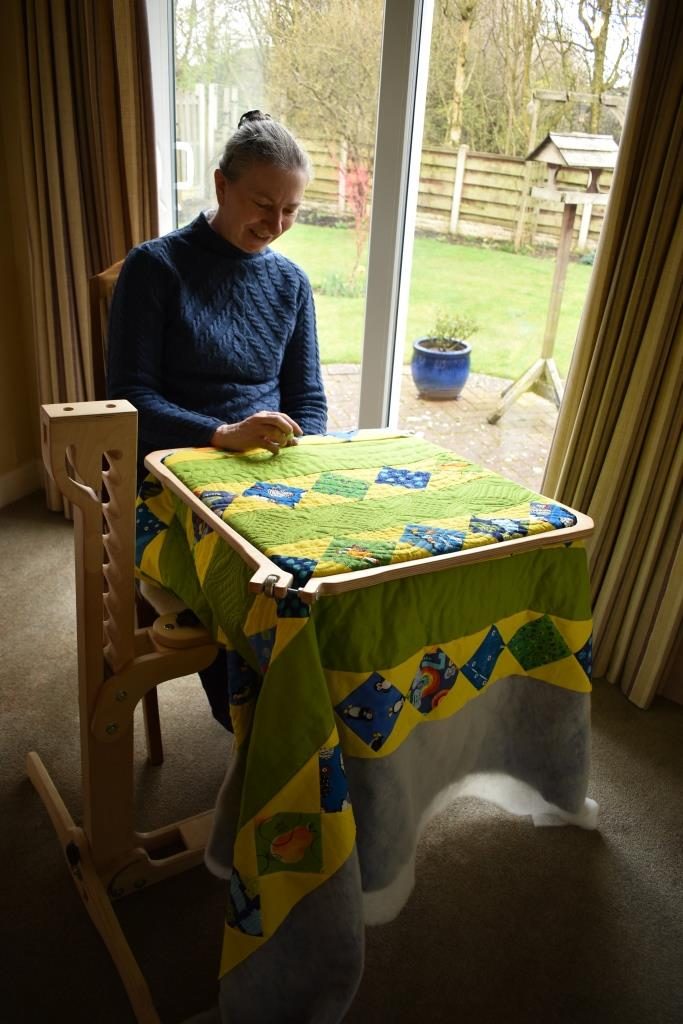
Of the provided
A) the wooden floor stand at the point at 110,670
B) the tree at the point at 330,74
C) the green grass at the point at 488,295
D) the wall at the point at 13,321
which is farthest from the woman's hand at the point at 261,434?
the wall at the point at 13,321

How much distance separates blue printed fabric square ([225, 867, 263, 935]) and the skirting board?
221cm

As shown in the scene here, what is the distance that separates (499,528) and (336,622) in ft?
0.98

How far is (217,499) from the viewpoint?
45.1 inches

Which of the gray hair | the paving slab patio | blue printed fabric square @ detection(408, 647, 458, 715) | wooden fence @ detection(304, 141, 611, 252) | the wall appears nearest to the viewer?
blue printed fabric square @ detection(408, 647, 458, 715)

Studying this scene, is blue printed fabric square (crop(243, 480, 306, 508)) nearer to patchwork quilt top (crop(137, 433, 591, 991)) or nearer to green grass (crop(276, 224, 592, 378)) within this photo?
patchwork quilt top (crop(137, 433, 591, 991))

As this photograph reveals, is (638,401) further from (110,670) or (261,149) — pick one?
(110,670)

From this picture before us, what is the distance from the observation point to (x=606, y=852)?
156cm

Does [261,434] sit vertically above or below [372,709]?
above

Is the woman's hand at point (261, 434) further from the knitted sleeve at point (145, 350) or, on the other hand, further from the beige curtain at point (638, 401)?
the beige curtain at point (638, 401)

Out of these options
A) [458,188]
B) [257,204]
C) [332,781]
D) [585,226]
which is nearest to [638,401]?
[585,226]

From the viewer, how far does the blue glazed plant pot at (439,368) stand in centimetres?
241

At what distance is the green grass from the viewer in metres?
2.18

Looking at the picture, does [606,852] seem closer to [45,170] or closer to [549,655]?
[549,655]

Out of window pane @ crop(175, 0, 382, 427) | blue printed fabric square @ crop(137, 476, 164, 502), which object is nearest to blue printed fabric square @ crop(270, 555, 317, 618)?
blue printed fabric square @ crop(137, 476, 164, 502)
